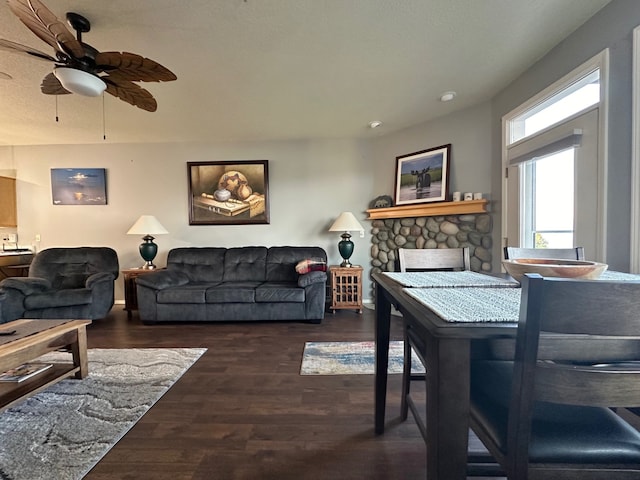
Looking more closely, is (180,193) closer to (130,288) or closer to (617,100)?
(130,288)

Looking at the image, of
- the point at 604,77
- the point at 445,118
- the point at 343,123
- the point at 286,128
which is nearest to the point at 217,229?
the point at 286,128

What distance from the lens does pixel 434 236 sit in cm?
339

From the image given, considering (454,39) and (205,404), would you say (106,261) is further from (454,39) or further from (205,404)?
(454,39)

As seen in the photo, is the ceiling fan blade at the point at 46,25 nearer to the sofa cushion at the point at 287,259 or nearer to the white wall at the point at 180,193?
the white wall at the point at 180,193

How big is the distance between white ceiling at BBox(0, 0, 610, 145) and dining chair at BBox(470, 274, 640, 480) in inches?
75.2

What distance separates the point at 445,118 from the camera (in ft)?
11.0

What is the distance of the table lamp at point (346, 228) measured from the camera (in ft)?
11.9

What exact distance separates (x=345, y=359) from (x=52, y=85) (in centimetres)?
304

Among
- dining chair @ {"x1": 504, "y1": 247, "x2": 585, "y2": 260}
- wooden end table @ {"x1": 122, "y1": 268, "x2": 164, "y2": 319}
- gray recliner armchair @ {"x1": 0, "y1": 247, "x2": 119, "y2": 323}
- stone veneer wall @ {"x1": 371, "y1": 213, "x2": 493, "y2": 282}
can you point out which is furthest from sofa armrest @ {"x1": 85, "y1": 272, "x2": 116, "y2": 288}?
dining chair @ {"x1": 504, "y1": 247, "x2": 585, "y2": 260}

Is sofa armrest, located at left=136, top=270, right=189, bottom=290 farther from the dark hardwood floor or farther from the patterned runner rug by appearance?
the patterned runner rug

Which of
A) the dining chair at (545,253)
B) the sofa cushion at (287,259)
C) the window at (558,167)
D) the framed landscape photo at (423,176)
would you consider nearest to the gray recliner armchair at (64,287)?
the sofa cushion at (287,259)

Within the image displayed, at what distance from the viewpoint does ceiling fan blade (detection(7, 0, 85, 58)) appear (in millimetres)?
1325

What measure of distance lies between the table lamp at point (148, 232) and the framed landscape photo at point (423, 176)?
331 centimetres

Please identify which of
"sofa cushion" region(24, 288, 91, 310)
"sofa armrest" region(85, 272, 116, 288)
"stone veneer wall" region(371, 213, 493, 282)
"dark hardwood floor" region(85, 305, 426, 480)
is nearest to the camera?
"dark hardwood floor" region(85, 305, 426, 480)
